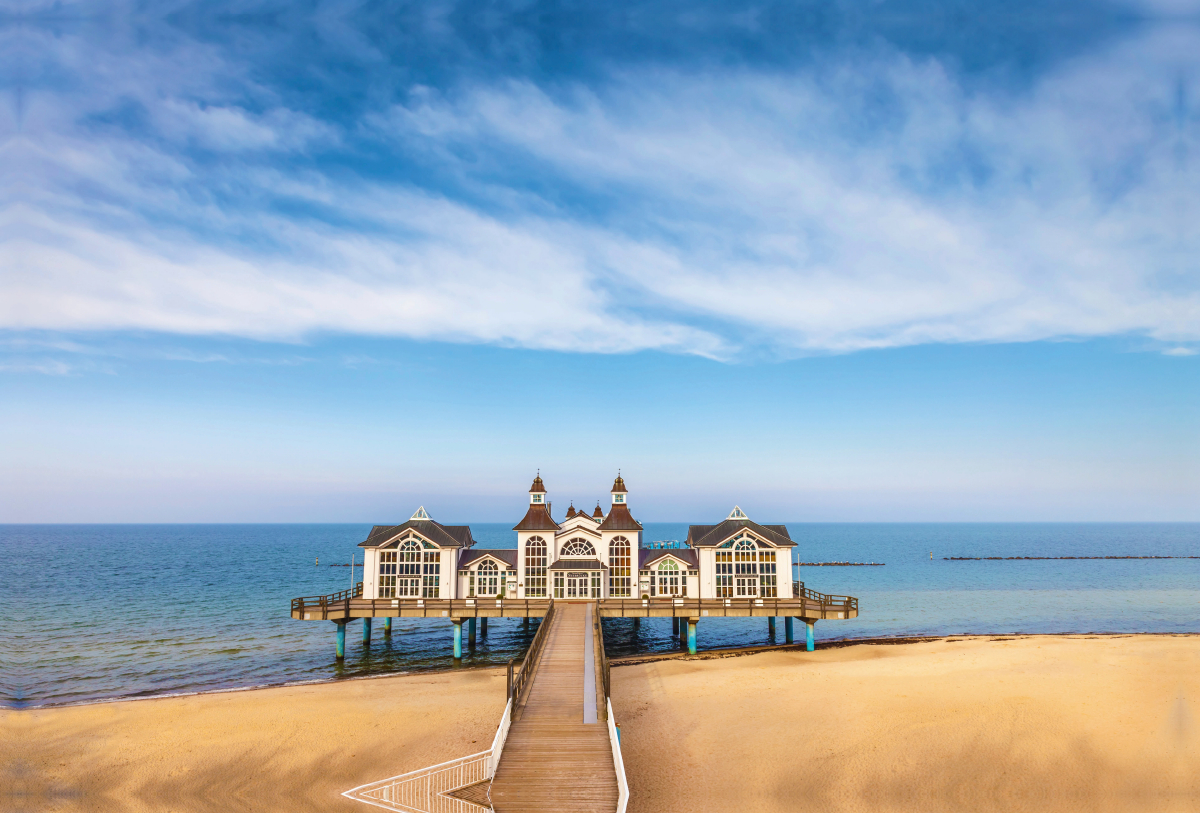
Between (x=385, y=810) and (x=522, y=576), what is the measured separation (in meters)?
23.7

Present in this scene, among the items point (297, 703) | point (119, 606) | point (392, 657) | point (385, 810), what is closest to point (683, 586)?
point (392, 657)

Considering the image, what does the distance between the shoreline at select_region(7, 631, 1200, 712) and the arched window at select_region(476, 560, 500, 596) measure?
516 cm

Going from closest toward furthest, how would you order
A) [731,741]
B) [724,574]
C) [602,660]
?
1. [731,741]
2. [602,660]
3. [724,574]

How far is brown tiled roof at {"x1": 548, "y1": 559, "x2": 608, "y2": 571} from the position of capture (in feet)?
131

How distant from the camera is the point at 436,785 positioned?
677 inches

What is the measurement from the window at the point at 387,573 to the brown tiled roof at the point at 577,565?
32.2 feet

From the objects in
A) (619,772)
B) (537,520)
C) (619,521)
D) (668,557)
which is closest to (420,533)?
(537,520)

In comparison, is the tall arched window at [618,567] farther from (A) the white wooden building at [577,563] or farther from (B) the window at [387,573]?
(B) the window at [387,573]

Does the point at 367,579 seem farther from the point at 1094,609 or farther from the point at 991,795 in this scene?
the point at 1094,609

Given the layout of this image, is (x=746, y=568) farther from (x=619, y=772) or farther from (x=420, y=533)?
(x=619, y=772)

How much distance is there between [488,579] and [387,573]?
6.21m

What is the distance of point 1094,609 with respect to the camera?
59.1 metres

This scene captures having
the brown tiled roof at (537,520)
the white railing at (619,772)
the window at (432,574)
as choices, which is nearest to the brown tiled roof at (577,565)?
the brown tiled roof at (537,520)

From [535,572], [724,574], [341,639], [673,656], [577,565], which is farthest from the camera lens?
[535,572]
